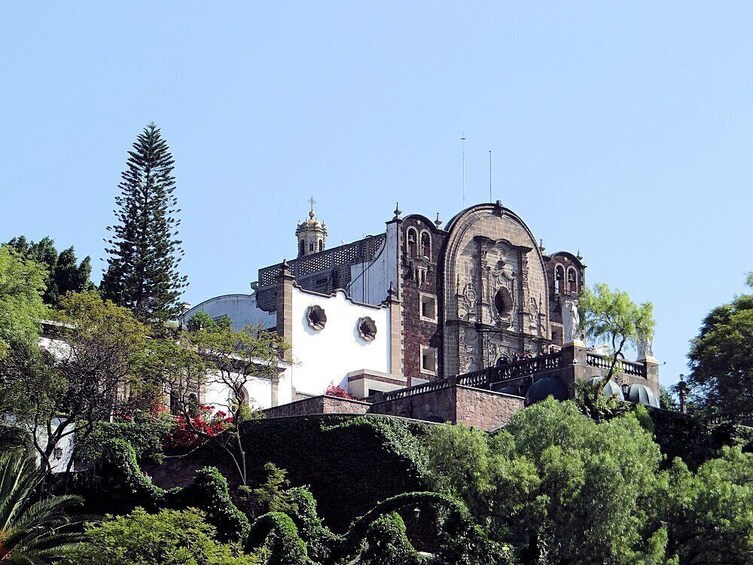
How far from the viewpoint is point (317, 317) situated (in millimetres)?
61250

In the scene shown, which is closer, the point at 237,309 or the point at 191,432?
the point at 191,432

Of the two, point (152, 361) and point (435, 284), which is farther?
point (435, 284)

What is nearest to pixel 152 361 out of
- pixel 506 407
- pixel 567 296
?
pixel 506 407

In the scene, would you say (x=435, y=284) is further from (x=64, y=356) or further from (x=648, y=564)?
(x=648, y=564)

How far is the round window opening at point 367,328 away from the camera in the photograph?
62.6 m

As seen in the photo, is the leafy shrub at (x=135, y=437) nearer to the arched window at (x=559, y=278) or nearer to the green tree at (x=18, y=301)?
the green tree at (x=18, y=301)

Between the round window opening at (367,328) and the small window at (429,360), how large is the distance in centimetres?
346

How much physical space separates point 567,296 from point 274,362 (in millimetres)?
22486

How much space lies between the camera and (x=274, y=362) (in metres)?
53.6

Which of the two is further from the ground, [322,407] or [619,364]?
[619,364]

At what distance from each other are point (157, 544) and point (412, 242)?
3260 cm

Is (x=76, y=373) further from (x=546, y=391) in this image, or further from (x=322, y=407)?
(x=546, y=391)

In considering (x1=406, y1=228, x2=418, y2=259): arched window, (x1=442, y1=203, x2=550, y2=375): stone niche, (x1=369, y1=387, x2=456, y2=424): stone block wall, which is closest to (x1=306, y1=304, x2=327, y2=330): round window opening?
(x1=406, y1=228, x2=418, y2=259): arched window

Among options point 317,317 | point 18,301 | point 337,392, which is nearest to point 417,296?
point 317,317
